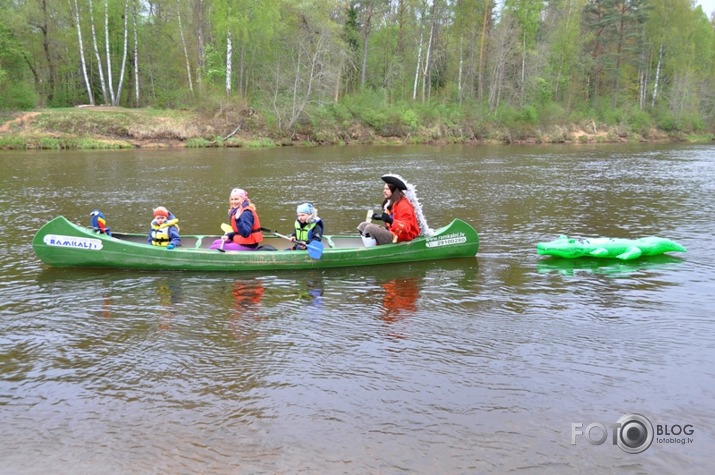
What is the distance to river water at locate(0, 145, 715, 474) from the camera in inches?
183

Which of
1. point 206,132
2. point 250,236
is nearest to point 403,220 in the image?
point 250,236

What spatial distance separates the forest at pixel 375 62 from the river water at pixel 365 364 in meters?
30.4

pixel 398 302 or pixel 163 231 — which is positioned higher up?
pixel 163 231

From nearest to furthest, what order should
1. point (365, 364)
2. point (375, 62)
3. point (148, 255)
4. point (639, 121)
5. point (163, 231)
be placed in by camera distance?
point (365, 364) < point (148, 255) < point (163, 231) < point (375, 62) < point (639, 121)

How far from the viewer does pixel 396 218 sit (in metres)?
10.1

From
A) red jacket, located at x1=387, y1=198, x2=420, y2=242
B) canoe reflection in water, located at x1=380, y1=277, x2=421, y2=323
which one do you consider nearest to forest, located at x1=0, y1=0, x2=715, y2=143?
red jacket, located at x1=387, y1=198, x2=420, y2=242

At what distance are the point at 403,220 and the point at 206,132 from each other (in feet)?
101

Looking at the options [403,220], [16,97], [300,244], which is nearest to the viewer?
[300,244]

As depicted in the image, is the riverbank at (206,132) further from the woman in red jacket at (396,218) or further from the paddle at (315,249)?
the paddle at (315,249)

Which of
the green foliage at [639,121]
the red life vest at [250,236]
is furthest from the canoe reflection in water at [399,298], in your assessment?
the green foliage at [639,121]

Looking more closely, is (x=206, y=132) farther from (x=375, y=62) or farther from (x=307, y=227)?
(x=307, y=227)

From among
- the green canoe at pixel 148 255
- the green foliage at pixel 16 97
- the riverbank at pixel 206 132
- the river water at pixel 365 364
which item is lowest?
the river water at pixel 365 364

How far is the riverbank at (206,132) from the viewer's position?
3309cm

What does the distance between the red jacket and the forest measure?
31633 mm
